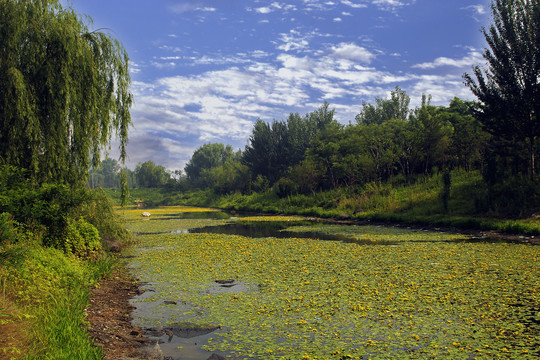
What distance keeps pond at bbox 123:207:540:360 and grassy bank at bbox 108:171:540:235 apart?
7424mm

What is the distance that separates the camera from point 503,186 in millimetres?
25344

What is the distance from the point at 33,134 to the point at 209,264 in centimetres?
783

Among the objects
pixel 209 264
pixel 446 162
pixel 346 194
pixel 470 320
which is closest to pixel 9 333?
pixel 470 320

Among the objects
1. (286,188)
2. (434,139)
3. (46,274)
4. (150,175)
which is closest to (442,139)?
(434,139)

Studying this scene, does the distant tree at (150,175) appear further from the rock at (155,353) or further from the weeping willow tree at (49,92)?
the rock at (155,353)

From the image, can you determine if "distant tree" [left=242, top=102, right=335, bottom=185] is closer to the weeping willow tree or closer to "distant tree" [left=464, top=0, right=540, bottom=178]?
"distant tree" [left=464, top=0, right=540, bottom=178]

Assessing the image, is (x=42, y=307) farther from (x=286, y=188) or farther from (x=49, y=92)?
(x=286, y=188)

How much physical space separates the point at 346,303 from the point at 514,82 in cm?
2568

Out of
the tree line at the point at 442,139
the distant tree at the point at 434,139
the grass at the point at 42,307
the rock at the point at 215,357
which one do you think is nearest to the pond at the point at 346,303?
the rock at the point at 215,357

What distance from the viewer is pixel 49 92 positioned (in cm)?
1288

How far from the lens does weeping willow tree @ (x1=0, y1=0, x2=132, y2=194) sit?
1213cm

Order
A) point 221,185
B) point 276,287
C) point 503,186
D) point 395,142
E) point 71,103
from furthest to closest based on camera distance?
1. point 221,185
2. point 395,142
3. point 503,186
4. point 71,103
5. point 276,287

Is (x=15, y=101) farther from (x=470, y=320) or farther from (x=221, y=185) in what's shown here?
(x=221, y=185)

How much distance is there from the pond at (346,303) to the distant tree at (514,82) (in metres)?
13.8
